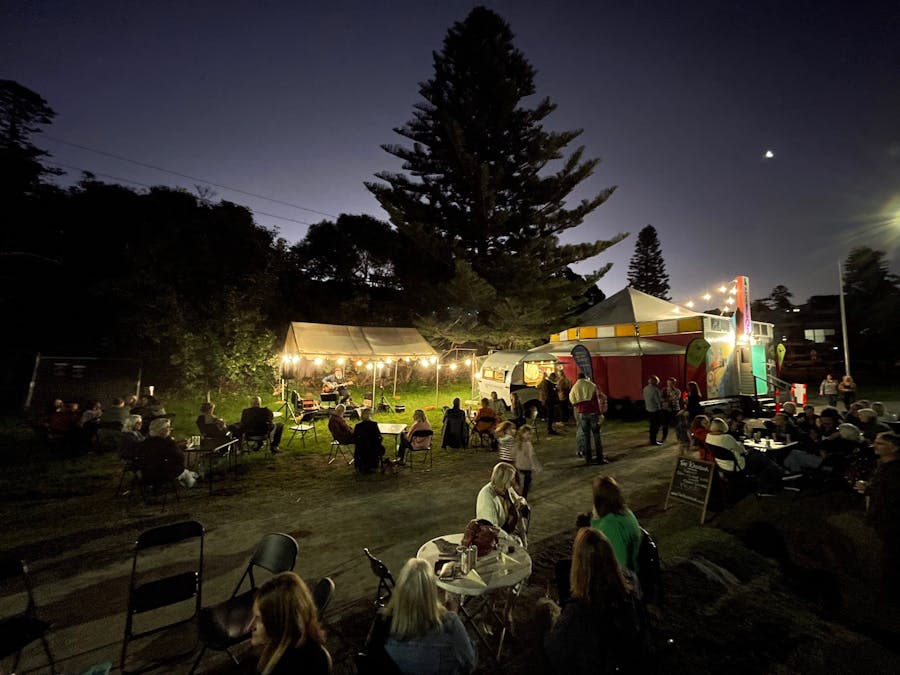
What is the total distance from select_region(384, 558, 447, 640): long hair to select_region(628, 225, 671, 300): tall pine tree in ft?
147

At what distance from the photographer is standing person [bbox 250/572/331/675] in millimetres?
1751

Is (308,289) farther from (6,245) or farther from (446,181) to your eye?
(6,245)

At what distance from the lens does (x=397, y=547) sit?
4305 millimetres

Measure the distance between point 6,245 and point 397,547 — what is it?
19.0 m

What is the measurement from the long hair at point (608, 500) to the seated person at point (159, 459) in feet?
18.2

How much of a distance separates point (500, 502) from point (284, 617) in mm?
2082

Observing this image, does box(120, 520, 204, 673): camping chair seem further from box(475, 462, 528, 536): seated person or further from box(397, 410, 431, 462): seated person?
box(397, 410, 431, 462): seated person

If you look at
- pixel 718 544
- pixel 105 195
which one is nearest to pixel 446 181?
pixel 105 195

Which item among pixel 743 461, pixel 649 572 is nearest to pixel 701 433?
pixel 743 461

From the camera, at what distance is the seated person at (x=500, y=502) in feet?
11.3

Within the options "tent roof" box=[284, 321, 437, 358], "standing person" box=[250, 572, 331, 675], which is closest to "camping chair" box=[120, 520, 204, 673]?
"standing person" box=[250, 572, 331, 675]

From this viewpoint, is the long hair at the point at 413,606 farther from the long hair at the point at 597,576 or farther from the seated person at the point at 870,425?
the seated person at the point at 870,425

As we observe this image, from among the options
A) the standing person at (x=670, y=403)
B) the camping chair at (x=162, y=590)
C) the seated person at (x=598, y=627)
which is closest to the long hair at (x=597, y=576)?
the seated person at (x=598, y=627)

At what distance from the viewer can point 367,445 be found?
684 centimetres
